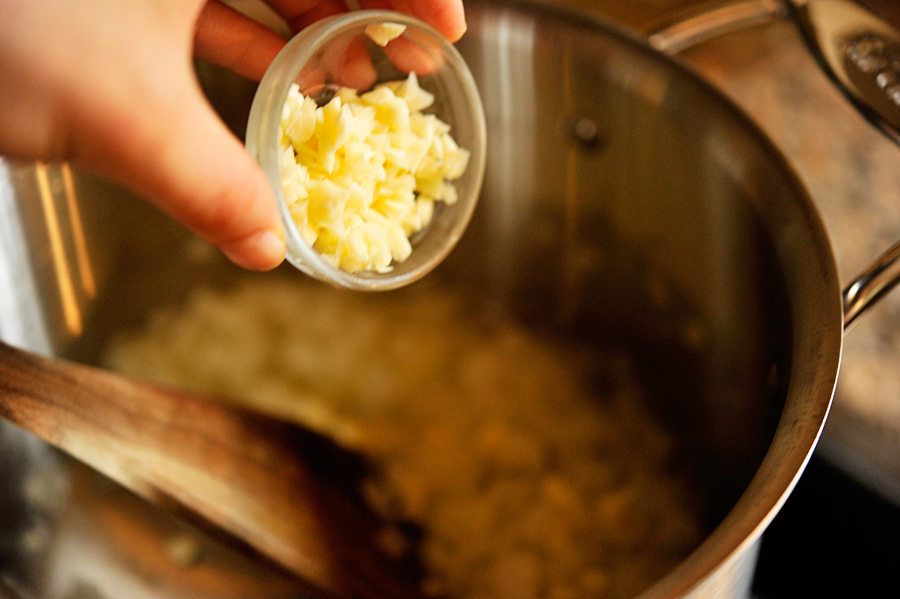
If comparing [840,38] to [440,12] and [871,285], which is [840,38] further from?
[440,12]

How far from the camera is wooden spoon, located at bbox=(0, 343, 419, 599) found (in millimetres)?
633

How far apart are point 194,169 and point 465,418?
1.77 ft

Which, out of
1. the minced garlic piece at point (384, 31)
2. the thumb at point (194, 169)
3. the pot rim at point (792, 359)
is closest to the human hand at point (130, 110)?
the thumb at point (194, 169)

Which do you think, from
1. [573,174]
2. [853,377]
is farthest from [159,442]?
[853,377]

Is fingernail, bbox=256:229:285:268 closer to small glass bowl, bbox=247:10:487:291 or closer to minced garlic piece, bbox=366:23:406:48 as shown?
small glass bowl, bbox=247:10:487:291

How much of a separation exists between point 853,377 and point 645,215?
0.25 meters

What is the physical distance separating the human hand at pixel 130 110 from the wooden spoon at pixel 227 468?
35 cm

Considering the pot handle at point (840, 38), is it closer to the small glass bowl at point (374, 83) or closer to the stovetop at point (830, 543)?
the small glass bowl at point (374, 83)

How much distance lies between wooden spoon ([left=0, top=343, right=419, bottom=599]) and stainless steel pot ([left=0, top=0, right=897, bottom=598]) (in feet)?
0.17

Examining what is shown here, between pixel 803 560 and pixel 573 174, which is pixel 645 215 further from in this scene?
pixel 803 560

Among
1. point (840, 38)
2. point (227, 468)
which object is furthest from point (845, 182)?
point (227, 468)

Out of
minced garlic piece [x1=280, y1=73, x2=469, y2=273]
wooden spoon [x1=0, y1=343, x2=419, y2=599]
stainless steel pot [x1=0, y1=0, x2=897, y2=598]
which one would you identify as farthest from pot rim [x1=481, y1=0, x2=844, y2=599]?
wooden spoon [x1=0, y1=343, x2=419, y2=599]

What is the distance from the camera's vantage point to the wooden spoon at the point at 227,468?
633 millimetres

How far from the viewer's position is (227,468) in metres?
0.70
